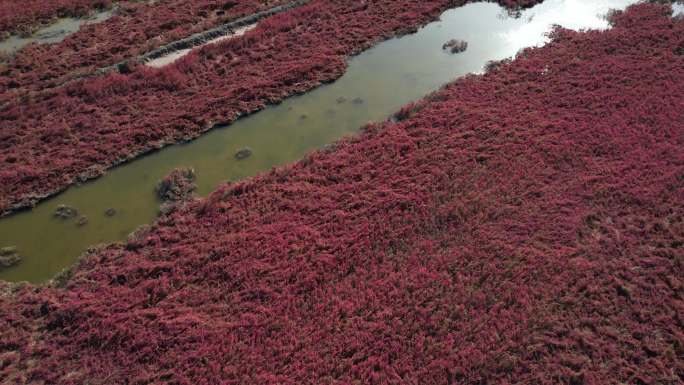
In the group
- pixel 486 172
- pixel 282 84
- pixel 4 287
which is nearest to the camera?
pixel 4 287

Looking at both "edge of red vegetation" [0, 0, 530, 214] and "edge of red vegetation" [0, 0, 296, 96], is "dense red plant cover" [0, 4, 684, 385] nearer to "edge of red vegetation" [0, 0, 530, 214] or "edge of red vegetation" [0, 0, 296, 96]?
"edge of red vegetation" [0, 0, 530, 214]

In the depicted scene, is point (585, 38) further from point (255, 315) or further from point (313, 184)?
point (255, 315)

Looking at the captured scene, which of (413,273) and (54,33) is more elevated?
(54,33)

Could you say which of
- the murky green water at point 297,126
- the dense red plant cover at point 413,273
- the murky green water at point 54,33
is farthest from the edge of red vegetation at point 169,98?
the murky green water at point 54,33

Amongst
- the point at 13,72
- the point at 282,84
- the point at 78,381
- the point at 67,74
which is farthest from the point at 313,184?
the point at 13,72

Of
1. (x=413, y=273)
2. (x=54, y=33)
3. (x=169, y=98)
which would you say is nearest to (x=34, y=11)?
(x=54, y=33)

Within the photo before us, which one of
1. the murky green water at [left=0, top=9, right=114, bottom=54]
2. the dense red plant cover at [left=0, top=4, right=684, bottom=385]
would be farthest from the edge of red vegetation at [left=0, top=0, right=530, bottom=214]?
the murky green water at [left=0, top=9, right=114, bottom=54]

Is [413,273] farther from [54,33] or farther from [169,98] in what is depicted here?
[54,33]

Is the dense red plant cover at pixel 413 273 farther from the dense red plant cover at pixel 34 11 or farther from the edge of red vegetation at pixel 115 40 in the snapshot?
the dense red plant cover at pixel 34 11
